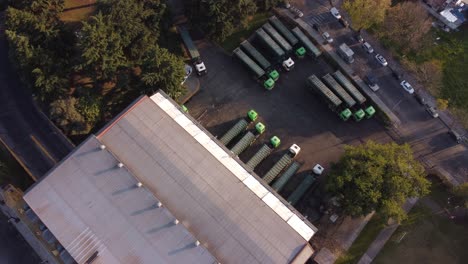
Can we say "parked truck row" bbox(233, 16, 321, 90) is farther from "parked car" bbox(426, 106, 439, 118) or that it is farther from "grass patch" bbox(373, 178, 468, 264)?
"grass patch" bbox(373, 178, 468, 264)

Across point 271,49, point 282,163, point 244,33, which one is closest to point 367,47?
point 271,49

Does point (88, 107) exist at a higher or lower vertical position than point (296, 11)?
higher

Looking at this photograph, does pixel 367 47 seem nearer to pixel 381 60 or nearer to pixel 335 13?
pixel 381 60

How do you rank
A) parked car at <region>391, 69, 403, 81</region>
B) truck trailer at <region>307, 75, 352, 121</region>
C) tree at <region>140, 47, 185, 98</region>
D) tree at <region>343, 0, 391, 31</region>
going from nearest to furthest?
tree at <region>140, 47, 185, 98</region>, truck trailer at <region>307, 75, 352, 121</region>, tree at <region>343, 0, 391, 31</region>, parked car at <region>391, 69, 403, 81</region>

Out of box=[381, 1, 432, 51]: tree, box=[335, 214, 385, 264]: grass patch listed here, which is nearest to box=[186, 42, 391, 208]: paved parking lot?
box=[335, 214, 385, 264]: grass patch

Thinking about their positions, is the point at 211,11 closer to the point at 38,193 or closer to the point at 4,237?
the point at 38,193
